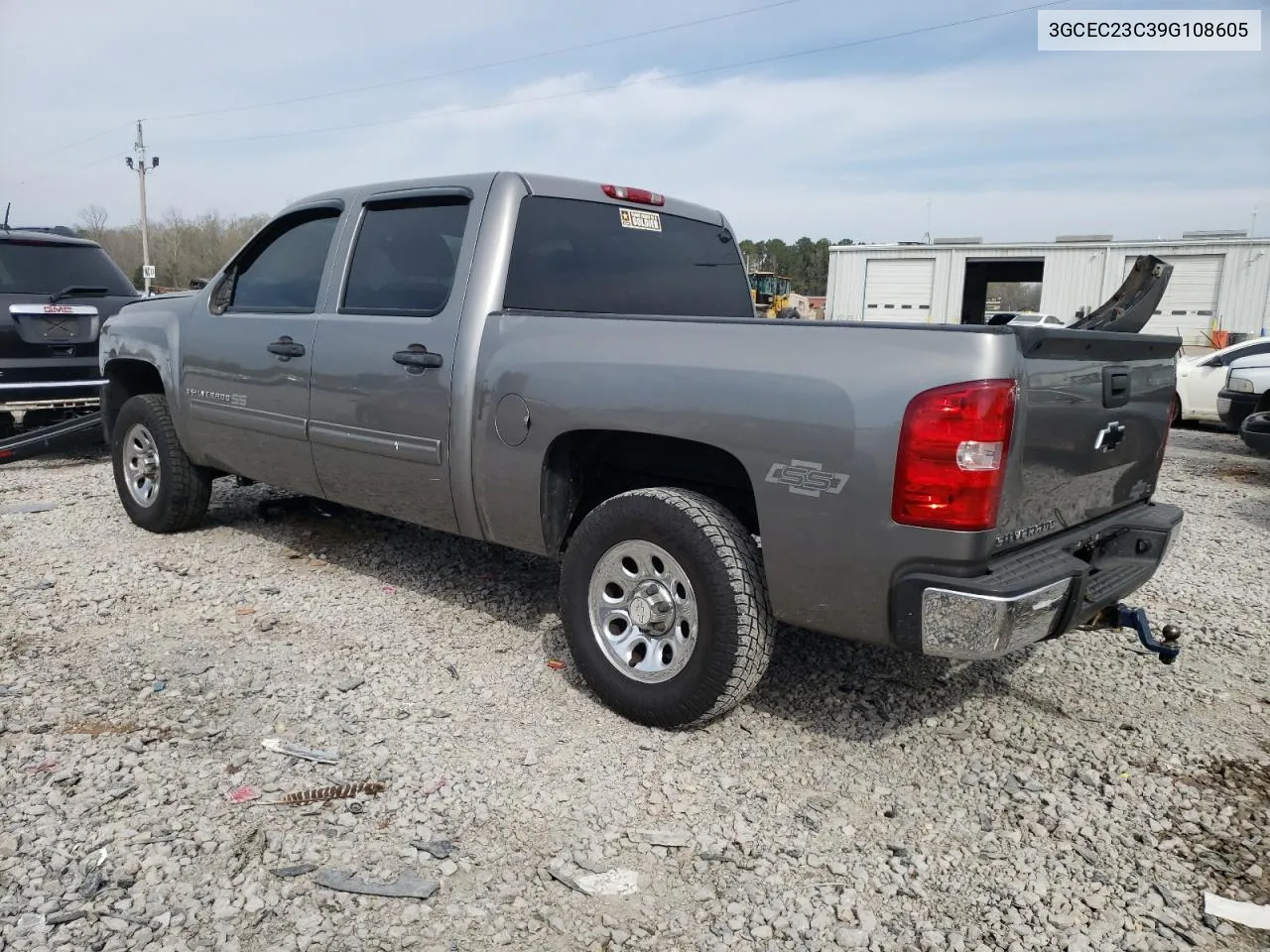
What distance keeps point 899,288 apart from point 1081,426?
3425 centimetres

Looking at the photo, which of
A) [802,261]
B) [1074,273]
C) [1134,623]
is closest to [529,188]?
[1134,623]

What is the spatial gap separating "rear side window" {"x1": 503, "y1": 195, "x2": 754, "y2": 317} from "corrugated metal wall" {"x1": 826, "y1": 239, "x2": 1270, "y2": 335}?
28.6 m

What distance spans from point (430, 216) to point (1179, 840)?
3631mm

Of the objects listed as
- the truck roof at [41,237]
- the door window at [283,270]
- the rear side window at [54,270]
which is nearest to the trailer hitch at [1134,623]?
the door window at [283,270]

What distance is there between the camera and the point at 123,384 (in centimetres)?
603

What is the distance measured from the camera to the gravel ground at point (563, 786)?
2379 mm

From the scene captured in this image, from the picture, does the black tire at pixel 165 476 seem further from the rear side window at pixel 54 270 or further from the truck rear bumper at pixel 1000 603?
the truck rear bumper at pixel 1000 603

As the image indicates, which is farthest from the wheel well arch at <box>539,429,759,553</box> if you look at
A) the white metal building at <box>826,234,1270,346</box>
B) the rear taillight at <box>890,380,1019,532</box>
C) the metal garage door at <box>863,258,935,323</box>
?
the metal garage door at <box>863,258,935,323</box>

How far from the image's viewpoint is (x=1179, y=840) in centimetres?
274

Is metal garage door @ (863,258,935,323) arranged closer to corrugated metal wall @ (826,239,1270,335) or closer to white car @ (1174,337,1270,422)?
corrugated metal wall @ (826,239,1270,335)

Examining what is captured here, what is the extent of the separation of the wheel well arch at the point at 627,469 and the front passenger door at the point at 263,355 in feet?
5.03

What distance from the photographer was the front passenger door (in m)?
4.51

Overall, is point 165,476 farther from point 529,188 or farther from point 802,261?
point 802,261

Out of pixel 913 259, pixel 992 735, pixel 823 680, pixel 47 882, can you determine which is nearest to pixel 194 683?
pixel 47 882
